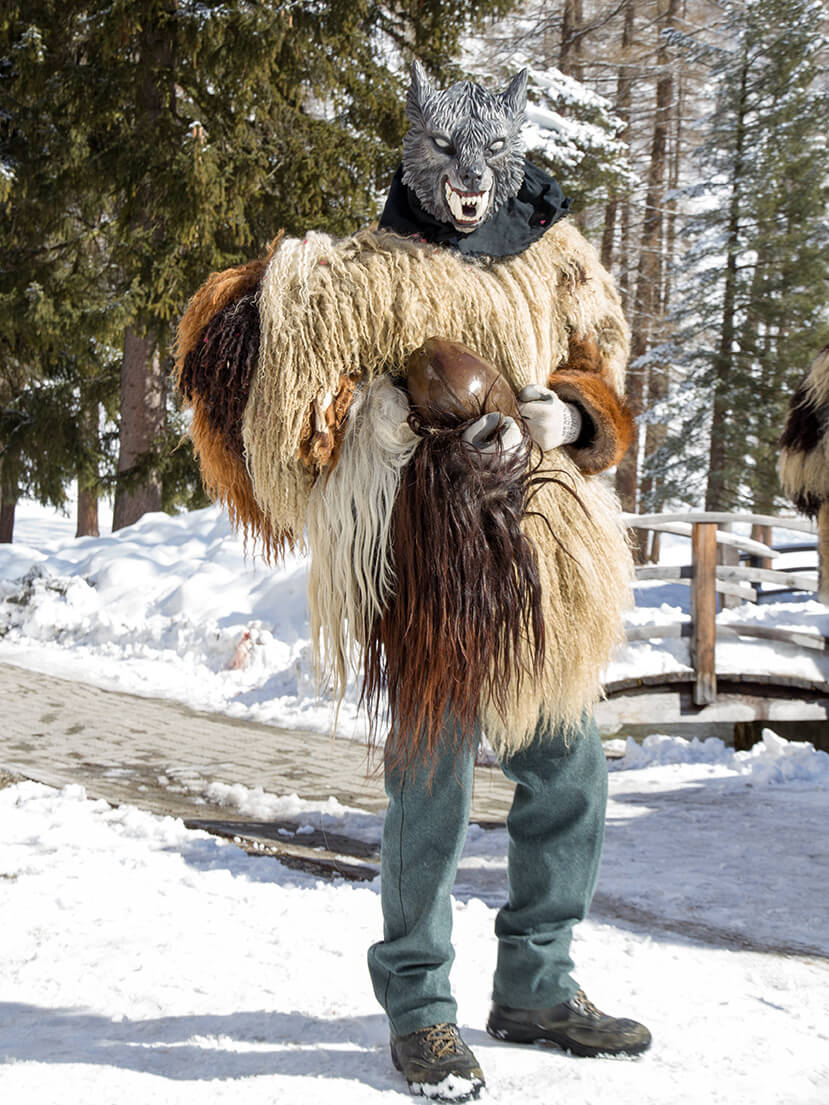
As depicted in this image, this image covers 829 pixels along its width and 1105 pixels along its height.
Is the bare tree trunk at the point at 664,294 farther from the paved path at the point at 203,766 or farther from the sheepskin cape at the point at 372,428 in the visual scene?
the sheepskin cape at the point at 372,428

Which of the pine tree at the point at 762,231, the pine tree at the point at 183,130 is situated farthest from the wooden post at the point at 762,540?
the pine tree at the point at 183,130

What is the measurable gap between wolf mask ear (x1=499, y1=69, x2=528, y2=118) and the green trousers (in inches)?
55.3

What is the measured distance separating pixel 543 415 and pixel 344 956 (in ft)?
5.37

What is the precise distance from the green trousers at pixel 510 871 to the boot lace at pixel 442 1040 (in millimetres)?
22

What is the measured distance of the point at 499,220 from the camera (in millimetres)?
2418

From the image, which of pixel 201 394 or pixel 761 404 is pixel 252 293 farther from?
pixel 761 404

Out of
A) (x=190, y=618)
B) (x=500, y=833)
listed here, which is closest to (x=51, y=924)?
(x=500, y=833)

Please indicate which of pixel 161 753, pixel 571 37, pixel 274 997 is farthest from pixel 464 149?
pixel 571 37

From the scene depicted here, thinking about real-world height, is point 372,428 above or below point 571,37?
below

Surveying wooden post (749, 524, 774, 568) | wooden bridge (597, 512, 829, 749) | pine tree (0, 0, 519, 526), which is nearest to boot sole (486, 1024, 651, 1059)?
wooden bridge (597, 512, 829, 749)

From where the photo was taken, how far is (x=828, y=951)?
10.8 feet

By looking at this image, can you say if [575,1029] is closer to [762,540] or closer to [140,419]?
[140,419]

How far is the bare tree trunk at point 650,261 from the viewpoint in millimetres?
18672

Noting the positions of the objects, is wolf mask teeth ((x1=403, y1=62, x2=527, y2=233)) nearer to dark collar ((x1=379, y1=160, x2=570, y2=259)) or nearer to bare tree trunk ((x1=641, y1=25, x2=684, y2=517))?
dark collar ((x1=379, y1=160, x2=570, y2=259))
